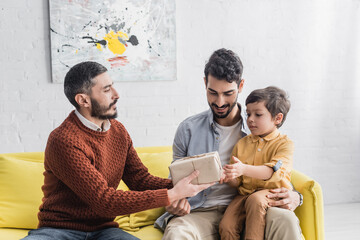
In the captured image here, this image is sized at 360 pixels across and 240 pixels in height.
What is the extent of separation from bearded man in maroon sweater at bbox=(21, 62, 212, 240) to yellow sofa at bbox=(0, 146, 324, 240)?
0.34 m

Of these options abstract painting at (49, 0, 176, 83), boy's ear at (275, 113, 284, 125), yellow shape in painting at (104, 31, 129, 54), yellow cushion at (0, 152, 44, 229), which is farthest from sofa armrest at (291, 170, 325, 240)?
yellow shape in painting at (104, 31, 129, 54)

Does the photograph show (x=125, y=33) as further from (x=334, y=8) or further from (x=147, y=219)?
(x=334, y=8)

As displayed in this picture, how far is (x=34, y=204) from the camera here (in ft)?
7.48

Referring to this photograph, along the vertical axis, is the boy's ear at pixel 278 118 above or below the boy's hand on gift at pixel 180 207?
above

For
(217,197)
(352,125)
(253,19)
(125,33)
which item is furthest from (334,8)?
(217,197)

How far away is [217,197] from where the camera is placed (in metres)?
2.10

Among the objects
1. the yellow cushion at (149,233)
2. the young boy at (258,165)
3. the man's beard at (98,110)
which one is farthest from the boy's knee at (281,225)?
the man's beard at (98,110)

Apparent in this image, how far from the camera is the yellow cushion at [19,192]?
2.25 metres

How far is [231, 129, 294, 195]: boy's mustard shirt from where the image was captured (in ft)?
6.36

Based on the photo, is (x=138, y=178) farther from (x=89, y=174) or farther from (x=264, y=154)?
(x=264, y=154)

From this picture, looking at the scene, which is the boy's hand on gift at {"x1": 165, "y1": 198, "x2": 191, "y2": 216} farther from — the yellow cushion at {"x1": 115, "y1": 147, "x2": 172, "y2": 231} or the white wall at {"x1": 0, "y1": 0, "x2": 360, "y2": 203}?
the white wall at {"x1": 0, "y1": 0, "x2": 360, "y2": 203}

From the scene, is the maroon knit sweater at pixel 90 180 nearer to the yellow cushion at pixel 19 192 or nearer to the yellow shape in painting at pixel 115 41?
the yellow cushion at pixel 19 192

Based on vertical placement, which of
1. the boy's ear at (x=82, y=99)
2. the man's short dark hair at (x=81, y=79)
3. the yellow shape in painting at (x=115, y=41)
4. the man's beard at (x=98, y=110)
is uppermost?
the yellow shape in painting at (x=115, y=41)

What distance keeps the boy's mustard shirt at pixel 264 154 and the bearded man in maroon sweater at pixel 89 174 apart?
1.12 feet
